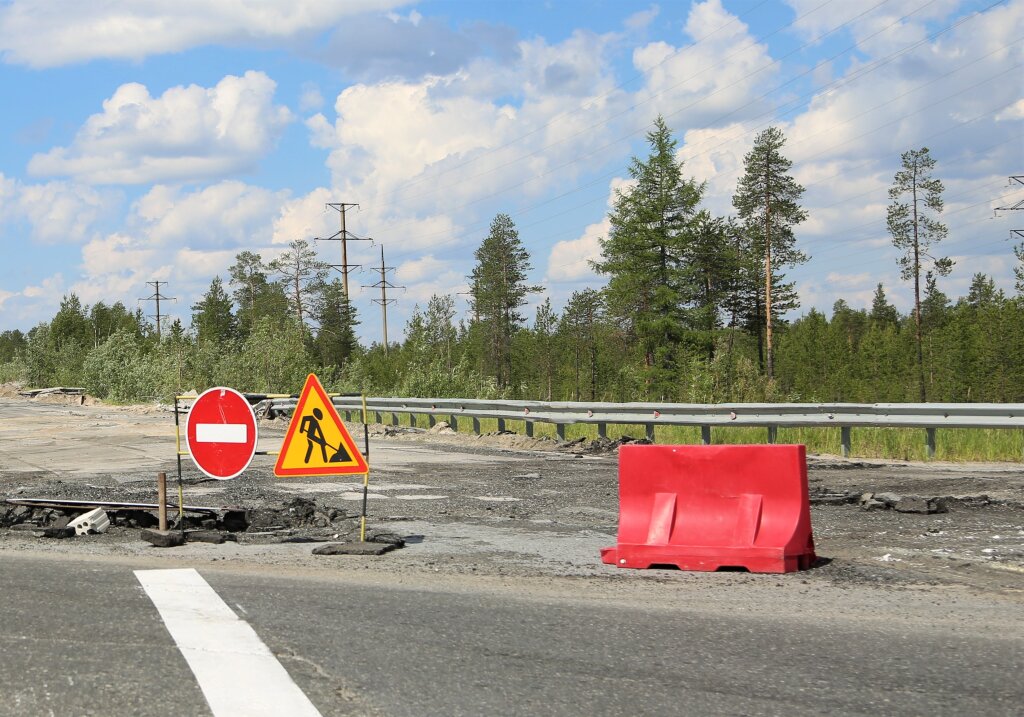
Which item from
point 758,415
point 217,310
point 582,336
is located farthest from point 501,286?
point 758,415

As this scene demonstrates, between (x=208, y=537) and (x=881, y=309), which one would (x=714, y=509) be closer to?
(x=208, y=537)

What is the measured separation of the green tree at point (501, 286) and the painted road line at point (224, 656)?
8753 cm

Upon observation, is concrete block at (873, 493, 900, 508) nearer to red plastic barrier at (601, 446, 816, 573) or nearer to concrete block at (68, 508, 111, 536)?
red plastic barrier at (601, 446, 816, 573)

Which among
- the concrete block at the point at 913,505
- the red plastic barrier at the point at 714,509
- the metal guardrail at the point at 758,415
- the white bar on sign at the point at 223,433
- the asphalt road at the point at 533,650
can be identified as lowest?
the asphalt road at the point at 533,650

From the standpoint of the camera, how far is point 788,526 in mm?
8281

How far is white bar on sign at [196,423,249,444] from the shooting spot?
10289 mm

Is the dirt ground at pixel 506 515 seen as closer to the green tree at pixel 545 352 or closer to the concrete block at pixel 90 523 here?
the concrete block at pixel 90 523

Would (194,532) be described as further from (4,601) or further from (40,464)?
(40,464)

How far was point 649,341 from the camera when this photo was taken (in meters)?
61.6

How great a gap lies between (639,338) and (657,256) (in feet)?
16.4

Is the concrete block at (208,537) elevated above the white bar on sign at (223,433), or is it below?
below

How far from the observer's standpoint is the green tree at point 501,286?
9469cm

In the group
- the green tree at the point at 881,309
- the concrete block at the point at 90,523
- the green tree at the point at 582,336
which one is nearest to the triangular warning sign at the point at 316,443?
the concrete block at the point at 90,523

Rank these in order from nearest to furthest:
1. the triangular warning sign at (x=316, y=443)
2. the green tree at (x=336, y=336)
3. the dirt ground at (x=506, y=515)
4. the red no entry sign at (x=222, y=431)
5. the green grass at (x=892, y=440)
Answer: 1. the dirt ground at (x=506, y=515)
2. the triangular warning sign at (x=316, y=443)
3. the red no entry sign at (x=222, y=431)
4. the green grass at (x=892, y=440)
5. the green tree at (x=336, y=336)
